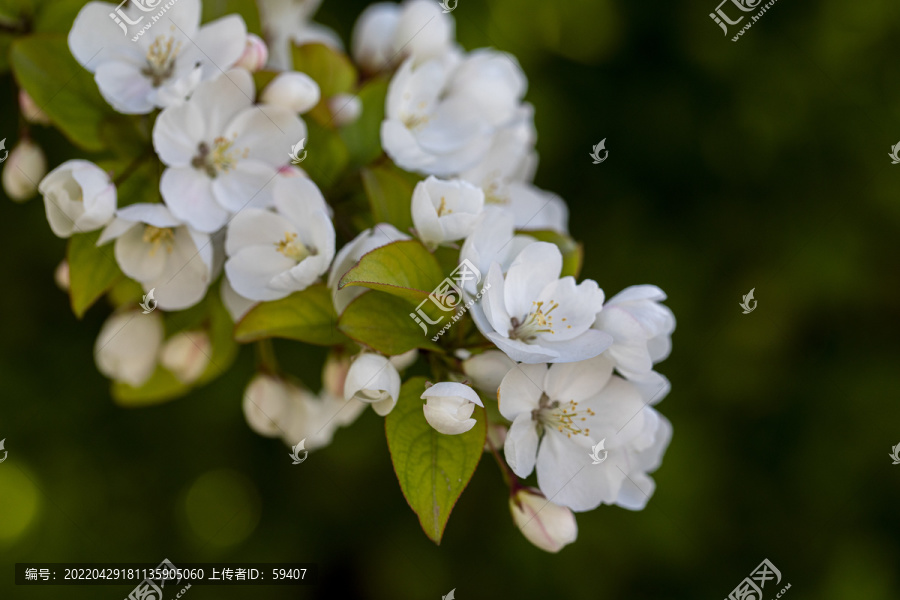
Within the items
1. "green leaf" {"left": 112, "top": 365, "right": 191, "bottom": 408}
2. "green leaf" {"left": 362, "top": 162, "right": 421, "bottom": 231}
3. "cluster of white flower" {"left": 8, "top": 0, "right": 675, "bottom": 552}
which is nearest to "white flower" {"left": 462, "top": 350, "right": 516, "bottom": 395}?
"cluster of white flower" {"left": 8, "top": 0, "right": 675, "bottom": 552}

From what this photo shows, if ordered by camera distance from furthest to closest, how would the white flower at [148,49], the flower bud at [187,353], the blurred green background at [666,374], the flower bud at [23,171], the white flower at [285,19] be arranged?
1. the blurred green background at [666,374]
2. the white flower at [285,19]
3. the flower bud at [187,353]
4. the flower bud at [23,171]
5. the white flower at [148,49]

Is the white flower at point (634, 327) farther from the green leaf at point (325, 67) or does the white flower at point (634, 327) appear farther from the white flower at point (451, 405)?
the green leaf at point (325, 67)

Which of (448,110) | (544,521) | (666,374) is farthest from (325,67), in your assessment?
(666,374)

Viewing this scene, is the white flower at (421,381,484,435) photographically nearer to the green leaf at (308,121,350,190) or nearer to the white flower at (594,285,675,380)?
the white flower at (594,285,675,380)

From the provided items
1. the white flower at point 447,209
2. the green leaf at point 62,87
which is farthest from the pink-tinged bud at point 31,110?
the white flower at point 447,209

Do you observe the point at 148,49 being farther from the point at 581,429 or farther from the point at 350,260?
the point at 581,429

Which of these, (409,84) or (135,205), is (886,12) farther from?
(135,205)
